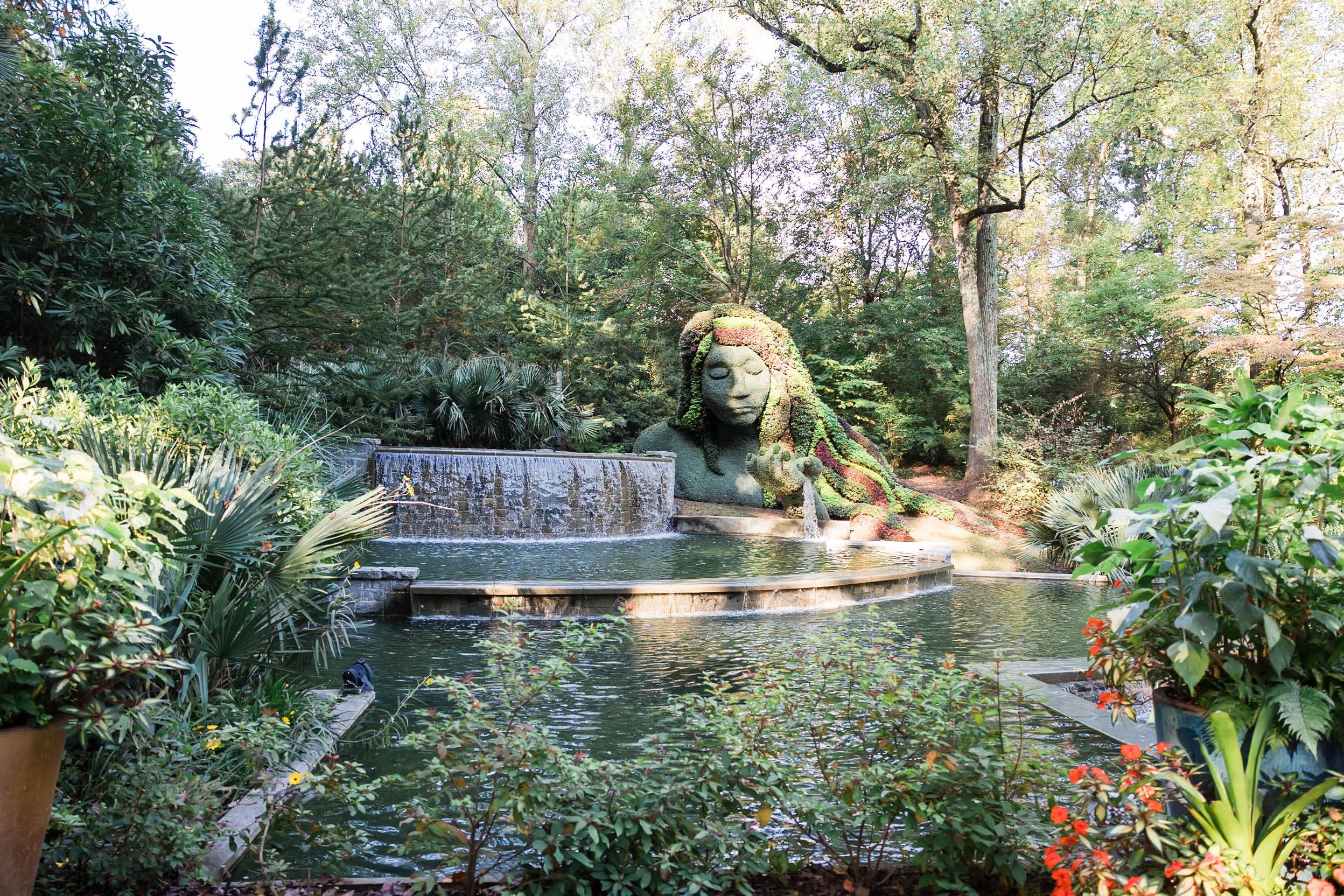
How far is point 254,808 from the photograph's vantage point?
2.85m

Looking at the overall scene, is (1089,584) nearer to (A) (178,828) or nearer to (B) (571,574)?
(B) (571,574)

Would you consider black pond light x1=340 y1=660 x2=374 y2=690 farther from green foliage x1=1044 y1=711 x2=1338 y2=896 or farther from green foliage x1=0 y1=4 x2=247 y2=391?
green foliage x1=1044 y1=711 x2=1338 y2=896

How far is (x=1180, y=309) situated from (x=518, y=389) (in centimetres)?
1448

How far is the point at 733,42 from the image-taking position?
71.8ft

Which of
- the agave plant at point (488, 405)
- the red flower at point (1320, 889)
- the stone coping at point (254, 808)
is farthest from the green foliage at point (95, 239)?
the agave plant at point (488, 405)

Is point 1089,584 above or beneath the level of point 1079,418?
beneath

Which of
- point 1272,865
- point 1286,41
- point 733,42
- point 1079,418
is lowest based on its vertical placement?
point 1272,865

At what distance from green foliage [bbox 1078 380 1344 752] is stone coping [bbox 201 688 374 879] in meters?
2.61

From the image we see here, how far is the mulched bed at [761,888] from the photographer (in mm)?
2301

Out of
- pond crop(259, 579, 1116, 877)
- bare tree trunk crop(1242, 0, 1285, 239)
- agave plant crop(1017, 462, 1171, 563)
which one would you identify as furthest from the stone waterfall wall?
bare tree trunk crop(1242, 0, 1285, 239)

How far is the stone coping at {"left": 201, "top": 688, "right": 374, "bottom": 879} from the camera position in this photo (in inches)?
98.2

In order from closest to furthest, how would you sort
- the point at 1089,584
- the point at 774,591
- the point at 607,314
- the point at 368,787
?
the point at 368,787 → the point at 774,591 → the point at 1089,584 → the point at 607,314

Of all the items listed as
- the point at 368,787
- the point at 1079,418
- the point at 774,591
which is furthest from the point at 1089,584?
the point at 1079,418

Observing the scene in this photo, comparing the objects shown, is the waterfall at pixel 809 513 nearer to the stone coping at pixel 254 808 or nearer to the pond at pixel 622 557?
the pond at pixel 622 557
